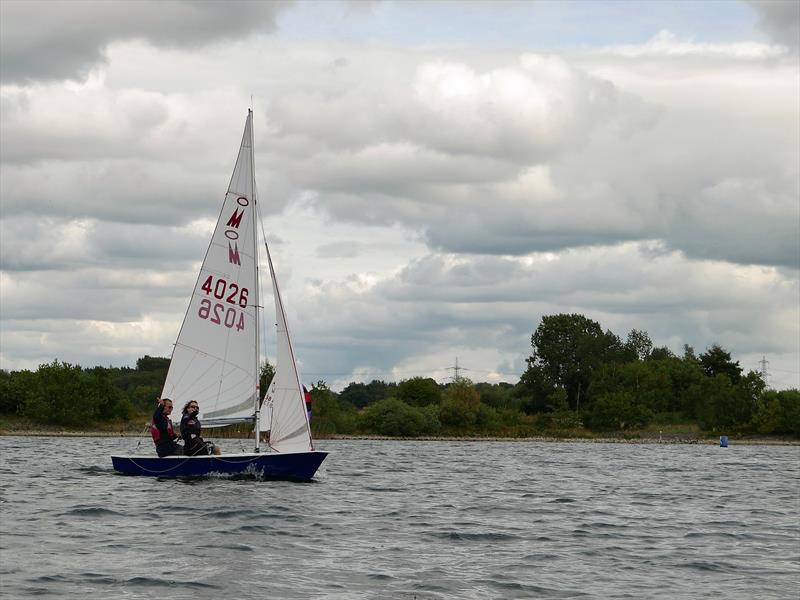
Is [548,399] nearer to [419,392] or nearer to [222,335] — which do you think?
[419,392]

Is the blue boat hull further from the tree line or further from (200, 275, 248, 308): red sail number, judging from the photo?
the tree line

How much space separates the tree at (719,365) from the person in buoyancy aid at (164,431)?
150983mm

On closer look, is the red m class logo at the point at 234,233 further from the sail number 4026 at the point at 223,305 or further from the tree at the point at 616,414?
the tree at the point at 616,414

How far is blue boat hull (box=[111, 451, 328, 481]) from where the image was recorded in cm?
3541

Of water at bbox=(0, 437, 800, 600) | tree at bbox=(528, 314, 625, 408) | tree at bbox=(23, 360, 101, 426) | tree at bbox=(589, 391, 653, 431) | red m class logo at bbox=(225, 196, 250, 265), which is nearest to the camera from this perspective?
water at bbox=(0, 437, 800, 600)

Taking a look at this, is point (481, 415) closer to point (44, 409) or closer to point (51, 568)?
point (44, 409)

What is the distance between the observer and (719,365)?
17950cm

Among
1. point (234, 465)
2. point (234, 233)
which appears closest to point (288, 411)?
point (234, 465)

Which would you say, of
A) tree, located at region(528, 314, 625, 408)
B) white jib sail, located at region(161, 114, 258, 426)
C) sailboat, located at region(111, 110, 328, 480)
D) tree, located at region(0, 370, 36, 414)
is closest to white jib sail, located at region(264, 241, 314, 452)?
sailboat, located at region(111, 110, 328, 480)

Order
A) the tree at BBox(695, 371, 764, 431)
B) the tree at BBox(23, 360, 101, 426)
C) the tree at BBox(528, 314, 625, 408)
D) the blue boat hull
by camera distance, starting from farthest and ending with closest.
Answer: the tree at BBox(528, 314, 625, 408)
the tree at BBox(695, 371, 764, 431)
the tree at BBox(23, 360, 101, 426)
the blue boat hull

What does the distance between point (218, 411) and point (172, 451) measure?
205cm

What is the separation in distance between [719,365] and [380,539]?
162m

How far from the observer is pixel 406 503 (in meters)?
33.8

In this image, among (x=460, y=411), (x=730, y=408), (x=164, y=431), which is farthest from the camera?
(x=730, y=408)
